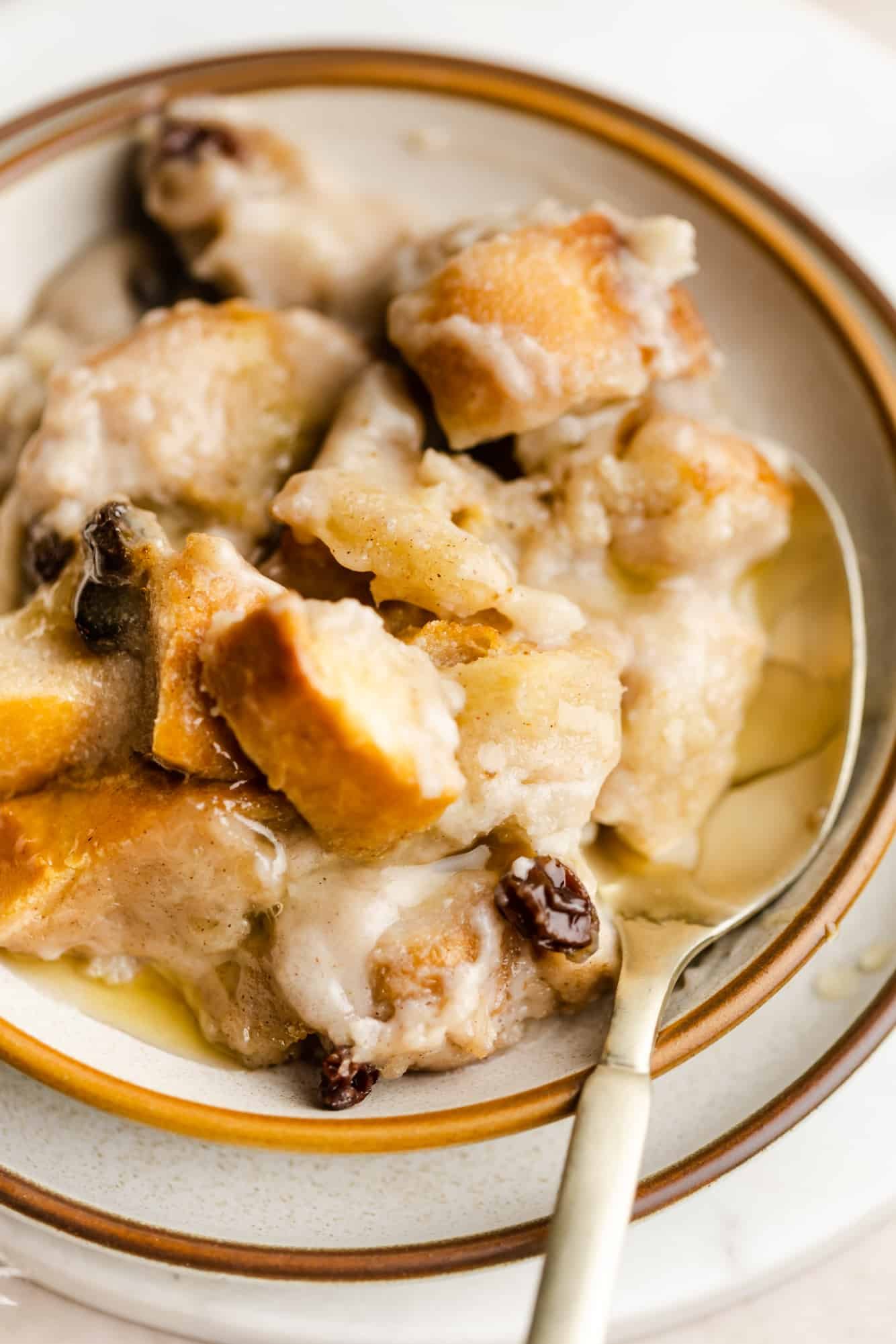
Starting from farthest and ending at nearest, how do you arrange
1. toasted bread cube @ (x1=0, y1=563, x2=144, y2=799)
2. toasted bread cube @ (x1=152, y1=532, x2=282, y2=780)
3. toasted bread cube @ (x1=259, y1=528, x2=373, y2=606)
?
1. toasted bread cube @ (x1=259, y1=528, x2=373, y2=606)
2. toasted bread cube @ (x1=0, y1=563, x2=144, y2=799)
3. toasted bread cube @ (x1=152, y1=532, x2=282, y2=780)

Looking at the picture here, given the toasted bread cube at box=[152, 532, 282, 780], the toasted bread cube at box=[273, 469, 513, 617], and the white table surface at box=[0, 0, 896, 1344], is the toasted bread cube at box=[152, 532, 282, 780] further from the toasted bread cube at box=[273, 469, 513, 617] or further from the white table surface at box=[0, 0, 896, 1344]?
the white table surface at box=[0, 0, 896, 1344]

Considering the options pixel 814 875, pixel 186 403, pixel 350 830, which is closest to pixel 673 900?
pixel 814 875

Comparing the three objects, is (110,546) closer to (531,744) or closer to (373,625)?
(373,625)

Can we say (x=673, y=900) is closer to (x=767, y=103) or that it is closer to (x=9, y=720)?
(x=9, y=720)

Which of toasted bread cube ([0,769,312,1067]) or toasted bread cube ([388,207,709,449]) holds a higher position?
toasted bread cube ([388,207,709,449])

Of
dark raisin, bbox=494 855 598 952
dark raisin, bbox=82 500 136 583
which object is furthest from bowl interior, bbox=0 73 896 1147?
dark raisin, bbox=82 500 136 583

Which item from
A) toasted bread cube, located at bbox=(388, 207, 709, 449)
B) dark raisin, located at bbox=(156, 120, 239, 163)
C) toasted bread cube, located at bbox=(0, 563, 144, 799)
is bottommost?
toasted bread cube, located at bbox=(0, 563, 144, 799)
